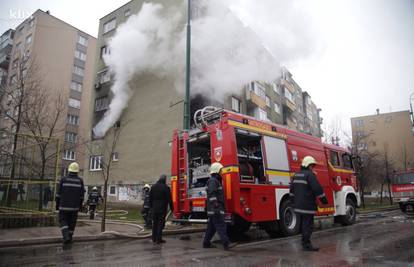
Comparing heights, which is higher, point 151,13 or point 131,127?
point 151,13

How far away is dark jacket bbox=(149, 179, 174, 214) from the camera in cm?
734

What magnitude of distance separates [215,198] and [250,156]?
228 centimetres

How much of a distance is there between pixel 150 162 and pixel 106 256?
17.3 m

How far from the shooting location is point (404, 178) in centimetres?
1809

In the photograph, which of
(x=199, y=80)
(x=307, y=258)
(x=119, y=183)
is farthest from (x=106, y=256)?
(x=119, y=183)

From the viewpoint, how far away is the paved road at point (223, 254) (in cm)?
498

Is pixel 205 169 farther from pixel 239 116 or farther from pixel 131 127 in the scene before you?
pixel 131 127

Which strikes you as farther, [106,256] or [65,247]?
[65,247]

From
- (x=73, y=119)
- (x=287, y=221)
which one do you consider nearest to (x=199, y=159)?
(x=287, y=221)

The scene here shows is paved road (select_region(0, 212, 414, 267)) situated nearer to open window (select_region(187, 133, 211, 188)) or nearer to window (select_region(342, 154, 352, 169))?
open window (select_region(187, 133, 211, 188))

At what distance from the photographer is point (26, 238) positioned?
6.84m

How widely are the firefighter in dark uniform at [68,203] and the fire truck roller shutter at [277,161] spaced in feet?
14.8

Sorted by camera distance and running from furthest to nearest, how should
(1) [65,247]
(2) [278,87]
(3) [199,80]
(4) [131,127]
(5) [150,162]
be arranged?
(2) [278,87], (4) [131,127], (5) [150,162], (3) [199,80], (1) [65,247]

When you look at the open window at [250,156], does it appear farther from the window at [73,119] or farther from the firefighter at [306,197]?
the window at [73,119]
